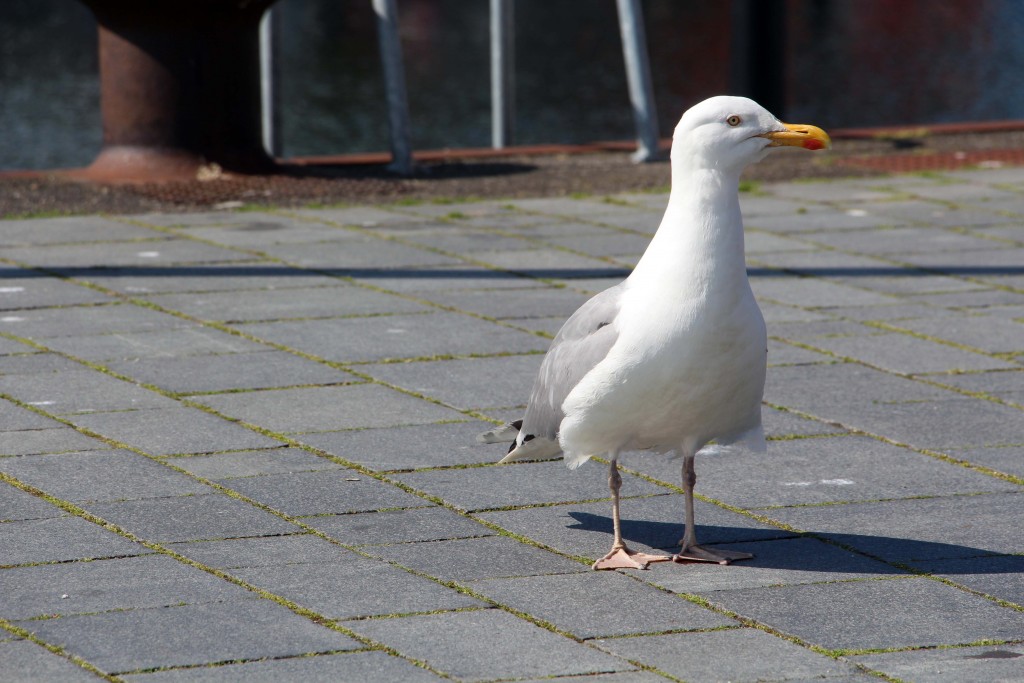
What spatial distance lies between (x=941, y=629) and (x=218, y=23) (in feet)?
27.4

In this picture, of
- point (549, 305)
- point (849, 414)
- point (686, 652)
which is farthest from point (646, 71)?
point (686, 652)

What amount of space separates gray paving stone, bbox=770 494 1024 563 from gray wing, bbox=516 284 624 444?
0.85 meters

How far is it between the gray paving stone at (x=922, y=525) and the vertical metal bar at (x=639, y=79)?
7.63 metres

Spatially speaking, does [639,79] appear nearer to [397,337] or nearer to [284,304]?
[284,304]

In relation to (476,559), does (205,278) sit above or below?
above

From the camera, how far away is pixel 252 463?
5.71 meters

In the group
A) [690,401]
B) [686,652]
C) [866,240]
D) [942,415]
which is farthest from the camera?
[866,240]

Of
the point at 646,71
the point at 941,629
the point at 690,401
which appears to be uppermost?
the point at 646,71

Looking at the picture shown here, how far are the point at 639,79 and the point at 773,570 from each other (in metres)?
8.42

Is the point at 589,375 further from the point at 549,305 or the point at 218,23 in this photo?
the point at 218,23

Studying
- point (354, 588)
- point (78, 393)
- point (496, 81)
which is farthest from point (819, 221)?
point (354, 588)

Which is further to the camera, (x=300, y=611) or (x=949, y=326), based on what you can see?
(x=949, y=326)

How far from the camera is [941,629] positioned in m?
4.29

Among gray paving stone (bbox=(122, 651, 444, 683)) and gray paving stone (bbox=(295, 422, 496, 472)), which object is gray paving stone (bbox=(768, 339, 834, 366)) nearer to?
gray paving stone (bbox=(295, 422, 496, 472))
